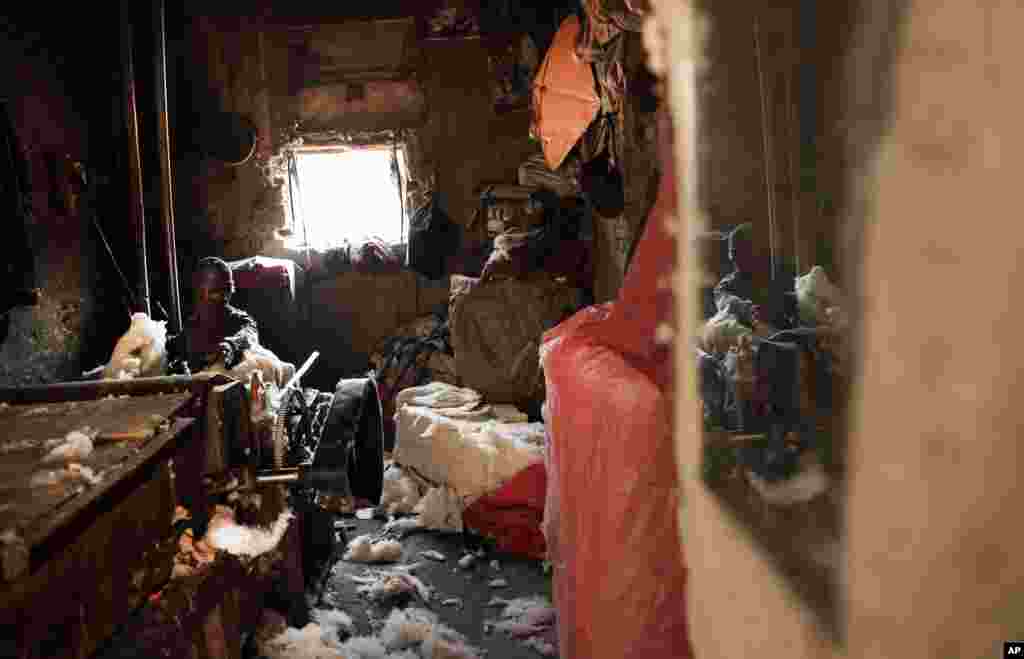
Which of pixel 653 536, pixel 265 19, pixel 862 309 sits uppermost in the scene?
pixel 265 19

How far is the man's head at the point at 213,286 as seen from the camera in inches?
284

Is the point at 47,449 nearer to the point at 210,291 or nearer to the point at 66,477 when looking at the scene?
the point at 66,477

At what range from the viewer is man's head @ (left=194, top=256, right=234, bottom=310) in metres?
7.22

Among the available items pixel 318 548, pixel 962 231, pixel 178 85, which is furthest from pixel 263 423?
pixel 178 85

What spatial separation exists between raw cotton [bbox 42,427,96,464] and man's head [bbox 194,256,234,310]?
4595mm

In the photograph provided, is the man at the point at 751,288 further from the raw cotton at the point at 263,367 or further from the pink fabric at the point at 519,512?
the raw cotton at the point at 263,367

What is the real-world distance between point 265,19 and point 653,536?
8.33 metres

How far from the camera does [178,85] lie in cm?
845

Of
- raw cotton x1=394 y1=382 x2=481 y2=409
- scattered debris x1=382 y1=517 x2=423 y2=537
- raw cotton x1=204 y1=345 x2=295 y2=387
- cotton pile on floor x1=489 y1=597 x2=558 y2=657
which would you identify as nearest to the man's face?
raw cotton x1=204 y1=345 x2=295 y2=387

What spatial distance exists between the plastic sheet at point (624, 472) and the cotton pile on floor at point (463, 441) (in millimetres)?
2399

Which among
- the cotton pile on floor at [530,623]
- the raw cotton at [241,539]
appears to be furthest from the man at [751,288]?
the cotton pile on floor at [530,623]

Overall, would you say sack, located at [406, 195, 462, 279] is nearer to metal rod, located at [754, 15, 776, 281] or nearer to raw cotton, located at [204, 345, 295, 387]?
raw cotton, located at [204, 345, 295, 387]

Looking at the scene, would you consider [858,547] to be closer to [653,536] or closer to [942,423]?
[942,423]

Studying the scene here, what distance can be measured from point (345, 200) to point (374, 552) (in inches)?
188
